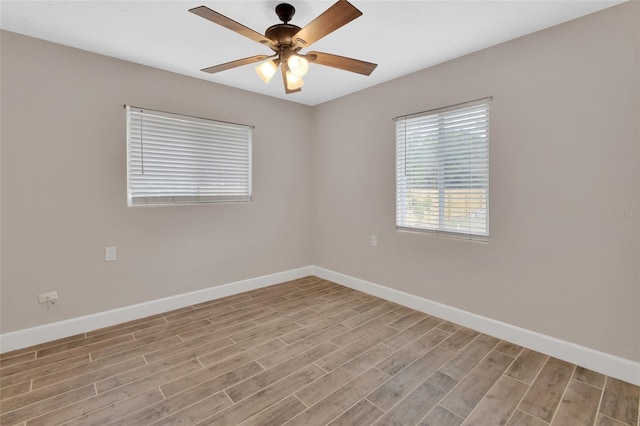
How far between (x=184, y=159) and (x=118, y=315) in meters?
1.72

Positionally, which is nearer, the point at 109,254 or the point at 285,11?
the point at 285,11

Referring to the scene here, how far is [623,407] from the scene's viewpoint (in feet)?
6.00

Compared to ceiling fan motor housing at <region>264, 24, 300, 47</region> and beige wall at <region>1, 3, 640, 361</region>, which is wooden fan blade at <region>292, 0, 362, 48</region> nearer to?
ceiling fan motor housing at <region>264, 24, 300, 47</region>

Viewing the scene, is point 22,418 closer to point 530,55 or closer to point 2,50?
point 2,50

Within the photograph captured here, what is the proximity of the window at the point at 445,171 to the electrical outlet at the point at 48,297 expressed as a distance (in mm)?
3395

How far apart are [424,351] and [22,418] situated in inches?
105

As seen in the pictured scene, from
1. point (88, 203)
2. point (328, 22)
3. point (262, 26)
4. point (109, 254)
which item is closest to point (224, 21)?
point (328, 22)

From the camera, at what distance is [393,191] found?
11.6 ft

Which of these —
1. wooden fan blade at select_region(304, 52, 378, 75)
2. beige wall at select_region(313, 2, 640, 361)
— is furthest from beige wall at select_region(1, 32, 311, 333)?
beige wall at select_region(313, 2, 640, 361)

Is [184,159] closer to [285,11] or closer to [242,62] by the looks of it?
[242,62]

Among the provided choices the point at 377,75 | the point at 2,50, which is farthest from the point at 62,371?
the point at 377,75

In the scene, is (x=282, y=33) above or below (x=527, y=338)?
above

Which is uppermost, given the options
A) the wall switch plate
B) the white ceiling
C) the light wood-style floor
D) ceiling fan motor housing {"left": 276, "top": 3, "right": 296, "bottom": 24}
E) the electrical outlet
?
the white ceiling

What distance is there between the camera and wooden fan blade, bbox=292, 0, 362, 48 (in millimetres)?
1546
